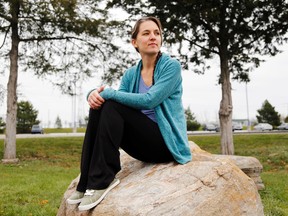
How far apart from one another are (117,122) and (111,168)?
361 millimetres

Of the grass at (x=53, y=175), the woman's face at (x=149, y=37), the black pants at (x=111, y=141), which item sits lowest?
the grass at (x=53, y=175)

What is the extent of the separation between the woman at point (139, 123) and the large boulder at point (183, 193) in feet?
0.37

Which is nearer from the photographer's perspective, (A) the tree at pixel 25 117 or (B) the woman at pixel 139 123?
(B) the woman at pixel 139 123

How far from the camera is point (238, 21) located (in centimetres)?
1300

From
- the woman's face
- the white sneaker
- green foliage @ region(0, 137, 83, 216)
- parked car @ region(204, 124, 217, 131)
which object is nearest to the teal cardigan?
the woman's face

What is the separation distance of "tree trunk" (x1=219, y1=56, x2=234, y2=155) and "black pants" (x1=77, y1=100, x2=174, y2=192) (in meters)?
10.8

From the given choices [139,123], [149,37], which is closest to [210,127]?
[149,37]

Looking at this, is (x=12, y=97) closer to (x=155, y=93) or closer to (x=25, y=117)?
(x=155, y=93)

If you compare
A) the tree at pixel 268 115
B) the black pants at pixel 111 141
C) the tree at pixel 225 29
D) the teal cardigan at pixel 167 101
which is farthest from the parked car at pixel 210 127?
the black pants at pixel 111 141

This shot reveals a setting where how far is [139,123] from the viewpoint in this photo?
2.87m

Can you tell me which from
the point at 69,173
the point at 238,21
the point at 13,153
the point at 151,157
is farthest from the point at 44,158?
the point at 151,157

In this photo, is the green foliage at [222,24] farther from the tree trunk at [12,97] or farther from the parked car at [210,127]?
the parked car at [210,127]

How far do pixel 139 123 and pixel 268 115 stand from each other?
4802 cm

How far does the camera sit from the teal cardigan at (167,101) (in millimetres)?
2832
